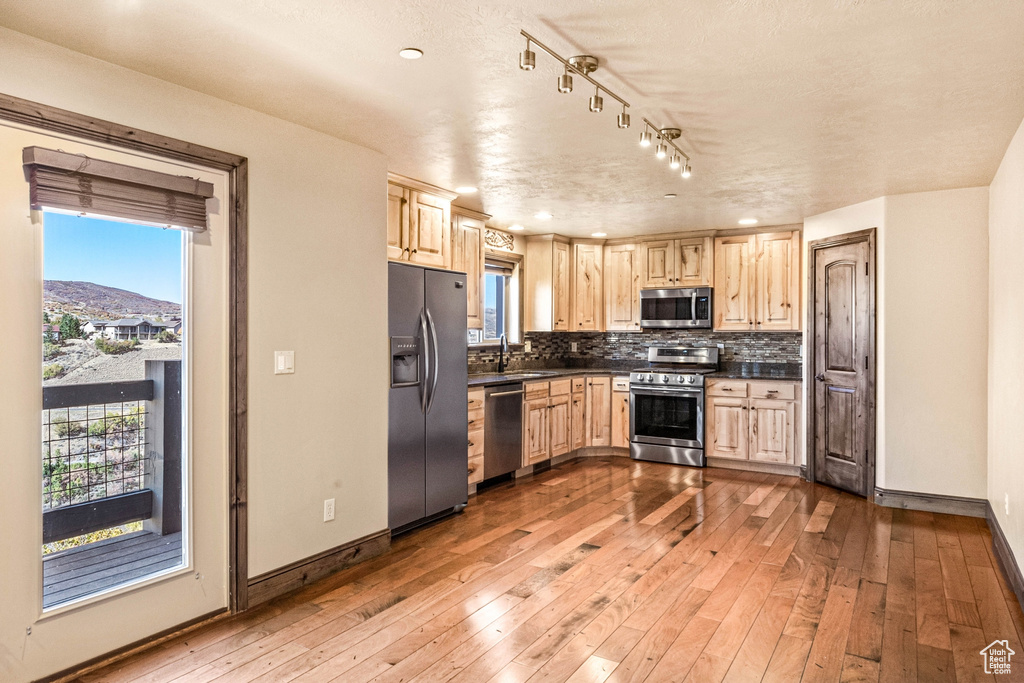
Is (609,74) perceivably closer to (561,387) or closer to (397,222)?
(397,222)

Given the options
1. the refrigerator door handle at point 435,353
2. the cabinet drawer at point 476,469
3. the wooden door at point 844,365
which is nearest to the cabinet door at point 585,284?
the wooden door at point 844,365

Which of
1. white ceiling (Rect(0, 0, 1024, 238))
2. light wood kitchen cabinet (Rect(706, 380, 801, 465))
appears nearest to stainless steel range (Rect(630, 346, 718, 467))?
light wood kitchen cabinet (Rect(706, 380, 801, 465))

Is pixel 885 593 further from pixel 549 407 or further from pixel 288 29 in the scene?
pixel 288 29

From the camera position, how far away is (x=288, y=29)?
2.14m

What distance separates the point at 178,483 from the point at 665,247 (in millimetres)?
5130

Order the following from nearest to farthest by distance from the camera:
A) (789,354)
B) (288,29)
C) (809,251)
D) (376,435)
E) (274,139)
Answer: (288,29) → (274,139) → (376,435) → (809,251) → (789,354)

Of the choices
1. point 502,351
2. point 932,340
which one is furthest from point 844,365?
point 502,351

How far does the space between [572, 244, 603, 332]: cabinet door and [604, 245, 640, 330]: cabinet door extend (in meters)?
0.12

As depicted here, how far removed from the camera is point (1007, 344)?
11.7 feet

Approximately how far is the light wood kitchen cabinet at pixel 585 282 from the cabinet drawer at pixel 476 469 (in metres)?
2.35

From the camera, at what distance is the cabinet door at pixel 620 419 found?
21.2ft

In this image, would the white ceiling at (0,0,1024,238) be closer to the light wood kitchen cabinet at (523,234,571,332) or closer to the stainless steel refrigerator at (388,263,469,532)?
the stainless steel refrigerator at (388,263,469,532)

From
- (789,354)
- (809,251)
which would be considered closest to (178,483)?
(809,251)

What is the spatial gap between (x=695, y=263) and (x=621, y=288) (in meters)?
0.82
